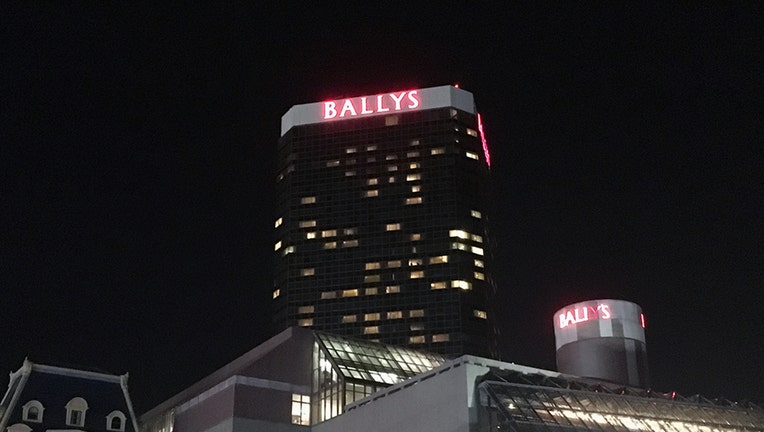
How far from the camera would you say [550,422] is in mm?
69688

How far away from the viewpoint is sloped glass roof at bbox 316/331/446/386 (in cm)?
9649

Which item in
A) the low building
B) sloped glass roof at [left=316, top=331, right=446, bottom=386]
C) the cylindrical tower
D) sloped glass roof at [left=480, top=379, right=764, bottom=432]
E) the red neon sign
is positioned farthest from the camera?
the red neon sign

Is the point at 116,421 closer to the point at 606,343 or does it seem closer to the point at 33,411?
the point at 33,411

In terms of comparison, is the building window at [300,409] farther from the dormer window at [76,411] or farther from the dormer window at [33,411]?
the dormer window at [33,411]

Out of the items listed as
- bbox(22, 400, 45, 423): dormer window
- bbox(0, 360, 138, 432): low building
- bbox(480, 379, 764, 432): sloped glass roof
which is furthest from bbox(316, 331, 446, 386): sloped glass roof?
bbox(22, 400, 45, 423): dormer window

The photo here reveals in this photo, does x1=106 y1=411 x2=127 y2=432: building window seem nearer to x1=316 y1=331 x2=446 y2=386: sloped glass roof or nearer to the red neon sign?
x1=316 y1=331 x2=446 y2=386: sloped glass roof

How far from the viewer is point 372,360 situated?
330ft

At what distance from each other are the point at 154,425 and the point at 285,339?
2330cm

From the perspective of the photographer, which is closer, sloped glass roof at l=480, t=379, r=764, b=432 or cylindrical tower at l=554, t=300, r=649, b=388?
sloped glass roof at l=480, t=379, r=764, b=432

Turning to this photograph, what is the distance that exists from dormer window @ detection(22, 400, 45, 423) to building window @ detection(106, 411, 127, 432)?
700 centimetres

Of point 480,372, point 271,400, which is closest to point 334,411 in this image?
point 271,400

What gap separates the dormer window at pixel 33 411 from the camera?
99.4 metres

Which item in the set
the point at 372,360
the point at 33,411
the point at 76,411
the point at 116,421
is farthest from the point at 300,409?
the point at 33,411

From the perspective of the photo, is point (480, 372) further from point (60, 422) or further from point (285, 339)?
point (60, 422)
